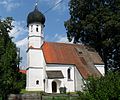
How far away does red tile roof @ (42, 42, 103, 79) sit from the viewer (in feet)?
170

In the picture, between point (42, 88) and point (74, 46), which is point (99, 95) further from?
point (74, 46)

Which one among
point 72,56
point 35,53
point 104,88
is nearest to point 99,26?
point 72,56

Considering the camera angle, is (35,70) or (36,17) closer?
(35,70)

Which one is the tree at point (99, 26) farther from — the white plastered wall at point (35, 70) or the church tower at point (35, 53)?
the white plastered wall at point (35, 70)

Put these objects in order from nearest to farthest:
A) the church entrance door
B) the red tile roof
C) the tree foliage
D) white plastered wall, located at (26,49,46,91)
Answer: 1. the tree foliage
2. the church entrance door
3. white plastered wall, located at (26,49,46,91)
4. the red tile roof

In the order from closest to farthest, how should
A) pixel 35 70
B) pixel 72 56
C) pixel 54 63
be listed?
pixel 54 63 → pixel 35 70 → pixel 72 56

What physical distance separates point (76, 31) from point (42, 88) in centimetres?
1098

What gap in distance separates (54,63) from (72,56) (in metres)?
4.18

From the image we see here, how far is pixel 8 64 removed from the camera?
26.3 meters

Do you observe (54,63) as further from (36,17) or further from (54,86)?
(36,17)

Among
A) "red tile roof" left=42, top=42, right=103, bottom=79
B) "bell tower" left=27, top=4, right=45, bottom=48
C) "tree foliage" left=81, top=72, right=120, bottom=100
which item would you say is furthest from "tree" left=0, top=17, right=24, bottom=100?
"bell tower" left=27, top=4, right=45, bottom=48

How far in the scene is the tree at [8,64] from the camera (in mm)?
26031

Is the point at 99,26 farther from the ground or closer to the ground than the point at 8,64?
farther from the ground

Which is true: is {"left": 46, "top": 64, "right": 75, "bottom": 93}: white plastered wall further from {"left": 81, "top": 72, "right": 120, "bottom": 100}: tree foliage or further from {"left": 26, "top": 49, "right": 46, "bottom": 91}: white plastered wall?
{"left": 81, "top": 72, "right": 120, "bottom": 100}: tree foliage
